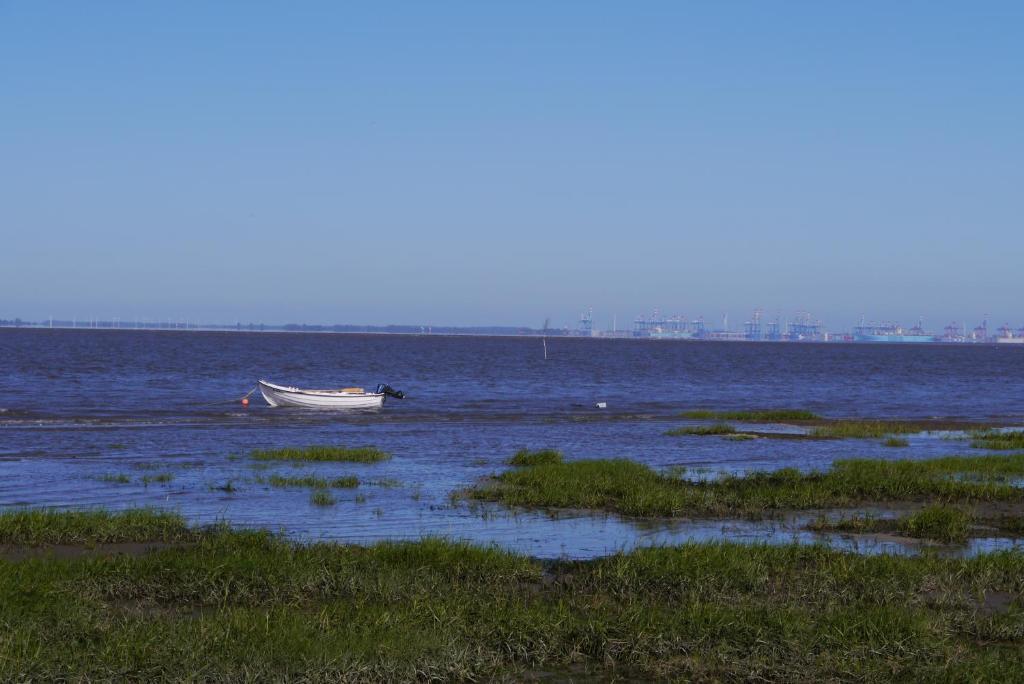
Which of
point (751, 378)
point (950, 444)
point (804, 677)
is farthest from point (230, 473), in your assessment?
point (751, 378)

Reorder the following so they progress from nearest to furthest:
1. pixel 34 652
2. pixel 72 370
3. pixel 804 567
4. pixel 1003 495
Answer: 1. pixel 34 652
2. pixel 804 567
3. pixel 1003 495
4. pixel 72 370

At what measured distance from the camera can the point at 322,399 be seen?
5572cm

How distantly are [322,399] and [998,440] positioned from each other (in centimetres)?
3058

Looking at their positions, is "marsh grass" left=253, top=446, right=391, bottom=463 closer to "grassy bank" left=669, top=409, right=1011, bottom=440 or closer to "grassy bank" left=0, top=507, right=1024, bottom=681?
"grassy bank" left=0, top=507, right=1024, bottom=681

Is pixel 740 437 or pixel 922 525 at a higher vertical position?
pixel 922 525

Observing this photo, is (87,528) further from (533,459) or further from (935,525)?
(533,459)

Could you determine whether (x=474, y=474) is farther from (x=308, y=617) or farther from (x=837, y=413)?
(x=837, y=413)

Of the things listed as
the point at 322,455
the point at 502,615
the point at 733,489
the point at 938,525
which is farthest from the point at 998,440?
the point at 502,615

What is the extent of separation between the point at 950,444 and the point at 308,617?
109ft

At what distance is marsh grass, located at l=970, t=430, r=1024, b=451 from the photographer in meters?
38.4

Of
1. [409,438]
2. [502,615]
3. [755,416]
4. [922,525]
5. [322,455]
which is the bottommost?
[409,438]

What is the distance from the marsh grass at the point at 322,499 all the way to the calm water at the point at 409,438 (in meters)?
0.23

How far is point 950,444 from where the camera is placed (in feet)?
133

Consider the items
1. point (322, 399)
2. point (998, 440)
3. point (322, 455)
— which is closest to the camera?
point (322, 455)
